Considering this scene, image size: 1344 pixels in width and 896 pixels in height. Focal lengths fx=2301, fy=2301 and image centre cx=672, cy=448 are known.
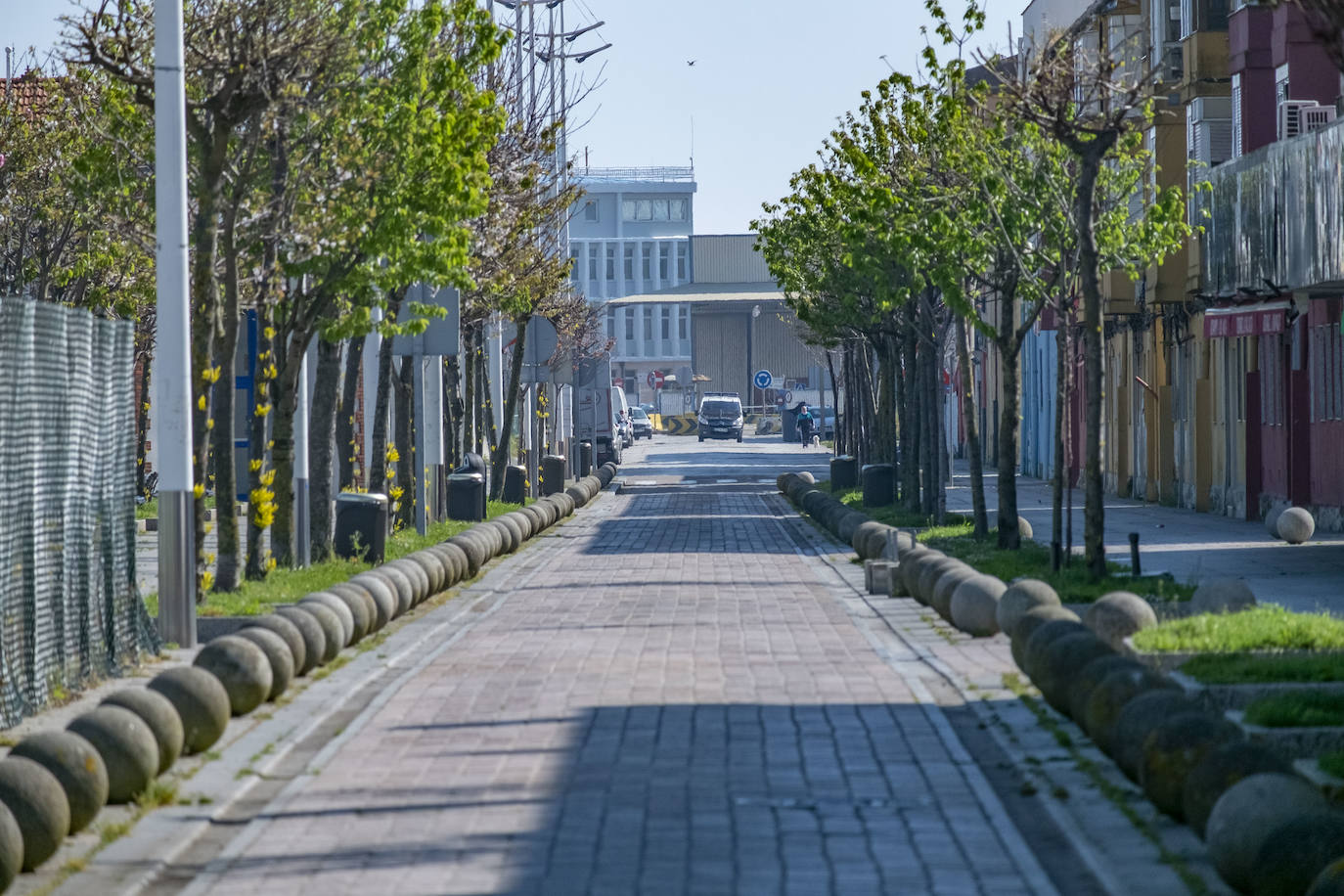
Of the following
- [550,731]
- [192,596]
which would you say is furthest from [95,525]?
[550,731]

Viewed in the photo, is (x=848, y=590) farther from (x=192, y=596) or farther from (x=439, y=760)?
(x=439, y=760)

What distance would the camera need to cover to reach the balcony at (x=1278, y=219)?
25703mm

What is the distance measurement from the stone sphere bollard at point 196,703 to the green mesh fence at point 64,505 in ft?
3.65

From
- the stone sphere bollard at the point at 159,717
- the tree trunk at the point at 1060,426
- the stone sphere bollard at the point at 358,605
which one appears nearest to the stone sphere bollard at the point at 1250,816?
the stone sphere bollard at the point at 159,717

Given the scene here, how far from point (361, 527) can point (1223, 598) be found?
9335 millimetres

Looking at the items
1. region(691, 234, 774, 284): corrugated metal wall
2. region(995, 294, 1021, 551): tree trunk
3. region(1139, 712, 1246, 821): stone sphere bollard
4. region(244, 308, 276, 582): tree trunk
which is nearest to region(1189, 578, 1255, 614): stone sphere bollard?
region(1139, 712, 1246, 821): stone sphere bollard

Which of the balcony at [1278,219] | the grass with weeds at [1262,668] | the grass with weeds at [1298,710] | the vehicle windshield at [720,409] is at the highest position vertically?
the balcony at [1278,219]

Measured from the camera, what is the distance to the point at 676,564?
80.3 feet

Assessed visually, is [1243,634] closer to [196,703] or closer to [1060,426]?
[196,703]

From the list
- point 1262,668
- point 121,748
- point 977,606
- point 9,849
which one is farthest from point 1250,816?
point 977,606

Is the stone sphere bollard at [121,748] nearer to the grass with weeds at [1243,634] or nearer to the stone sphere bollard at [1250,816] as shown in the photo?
the stone sphere bollard at [1250,816]

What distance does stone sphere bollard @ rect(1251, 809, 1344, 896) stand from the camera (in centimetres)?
648

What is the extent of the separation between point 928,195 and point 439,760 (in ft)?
59.0

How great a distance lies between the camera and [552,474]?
138 feet
